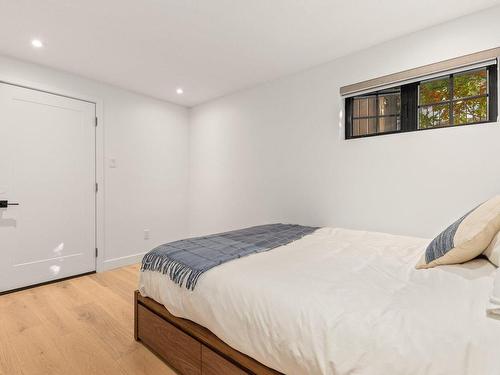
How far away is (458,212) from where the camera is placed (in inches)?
80.5

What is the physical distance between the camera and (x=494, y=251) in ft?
4.14

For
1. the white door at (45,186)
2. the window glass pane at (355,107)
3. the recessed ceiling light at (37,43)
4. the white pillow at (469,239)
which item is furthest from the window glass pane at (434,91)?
the white door at (45,186)

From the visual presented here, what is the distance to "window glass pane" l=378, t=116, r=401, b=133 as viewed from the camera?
2.44 metres

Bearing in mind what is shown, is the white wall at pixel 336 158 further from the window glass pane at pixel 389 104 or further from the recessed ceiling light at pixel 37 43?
the recessed ceiling light at pixel 37 43

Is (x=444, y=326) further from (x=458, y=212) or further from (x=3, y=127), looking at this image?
(x=3, y=127)

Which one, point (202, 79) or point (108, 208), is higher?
point (202, 79)

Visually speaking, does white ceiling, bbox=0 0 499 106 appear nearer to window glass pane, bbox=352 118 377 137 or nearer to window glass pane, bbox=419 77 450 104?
window glass pane, bbox=419 77 450 104

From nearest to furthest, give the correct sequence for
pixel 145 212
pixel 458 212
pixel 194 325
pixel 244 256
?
pixel 194 325
pixel 244 256
pixel 458 212
pixel 145 212

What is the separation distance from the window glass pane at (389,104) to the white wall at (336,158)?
232 millimetres

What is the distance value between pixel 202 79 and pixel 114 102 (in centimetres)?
118

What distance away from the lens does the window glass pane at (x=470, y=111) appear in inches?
80.7

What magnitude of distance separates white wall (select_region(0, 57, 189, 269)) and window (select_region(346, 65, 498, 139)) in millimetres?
2570

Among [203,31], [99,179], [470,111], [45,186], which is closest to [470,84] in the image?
[470,111]

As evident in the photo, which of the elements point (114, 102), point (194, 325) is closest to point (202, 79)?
point (114, 102)
